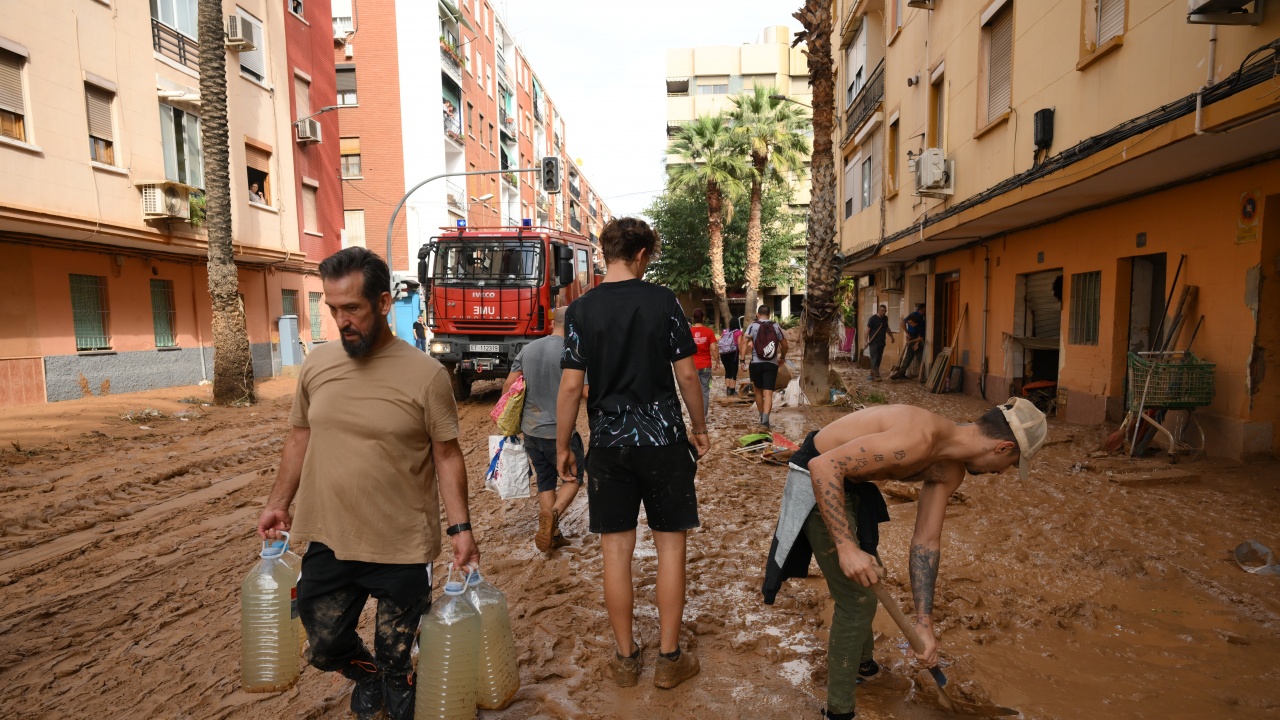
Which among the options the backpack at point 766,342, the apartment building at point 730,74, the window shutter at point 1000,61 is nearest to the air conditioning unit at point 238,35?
the backpack at point 766,342

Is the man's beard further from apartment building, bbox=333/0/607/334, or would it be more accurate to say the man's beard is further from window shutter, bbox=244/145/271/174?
apartment building, bbox=333/0/607/334

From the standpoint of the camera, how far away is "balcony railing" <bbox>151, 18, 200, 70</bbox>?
48.1ft

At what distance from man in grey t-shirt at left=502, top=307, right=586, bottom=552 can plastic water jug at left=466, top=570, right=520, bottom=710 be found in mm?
2112

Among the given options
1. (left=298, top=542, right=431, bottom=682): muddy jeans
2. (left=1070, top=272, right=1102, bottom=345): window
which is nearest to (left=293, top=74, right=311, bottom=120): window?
(left=1070, top=272, right=1102, bottom=345): window

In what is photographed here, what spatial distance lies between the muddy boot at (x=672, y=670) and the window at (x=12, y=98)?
1372 cm

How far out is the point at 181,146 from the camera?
15398 mm

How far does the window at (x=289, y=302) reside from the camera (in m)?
20.0

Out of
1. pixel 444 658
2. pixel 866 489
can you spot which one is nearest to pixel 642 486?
pixel 866 489

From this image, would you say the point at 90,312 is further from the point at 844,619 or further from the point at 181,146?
the point at 844,619

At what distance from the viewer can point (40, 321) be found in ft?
39.7

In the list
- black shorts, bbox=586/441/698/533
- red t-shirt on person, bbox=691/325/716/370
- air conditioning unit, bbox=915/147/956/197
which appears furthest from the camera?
air conditioning unit, bbox=915/147/956/197

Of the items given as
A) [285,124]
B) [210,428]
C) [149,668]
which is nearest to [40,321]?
[210,428]

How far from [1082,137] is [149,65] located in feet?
54.9

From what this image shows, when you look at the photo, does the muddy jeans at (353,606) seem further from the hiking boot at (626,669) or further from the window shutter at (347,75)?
the window shutter at (347,75)
